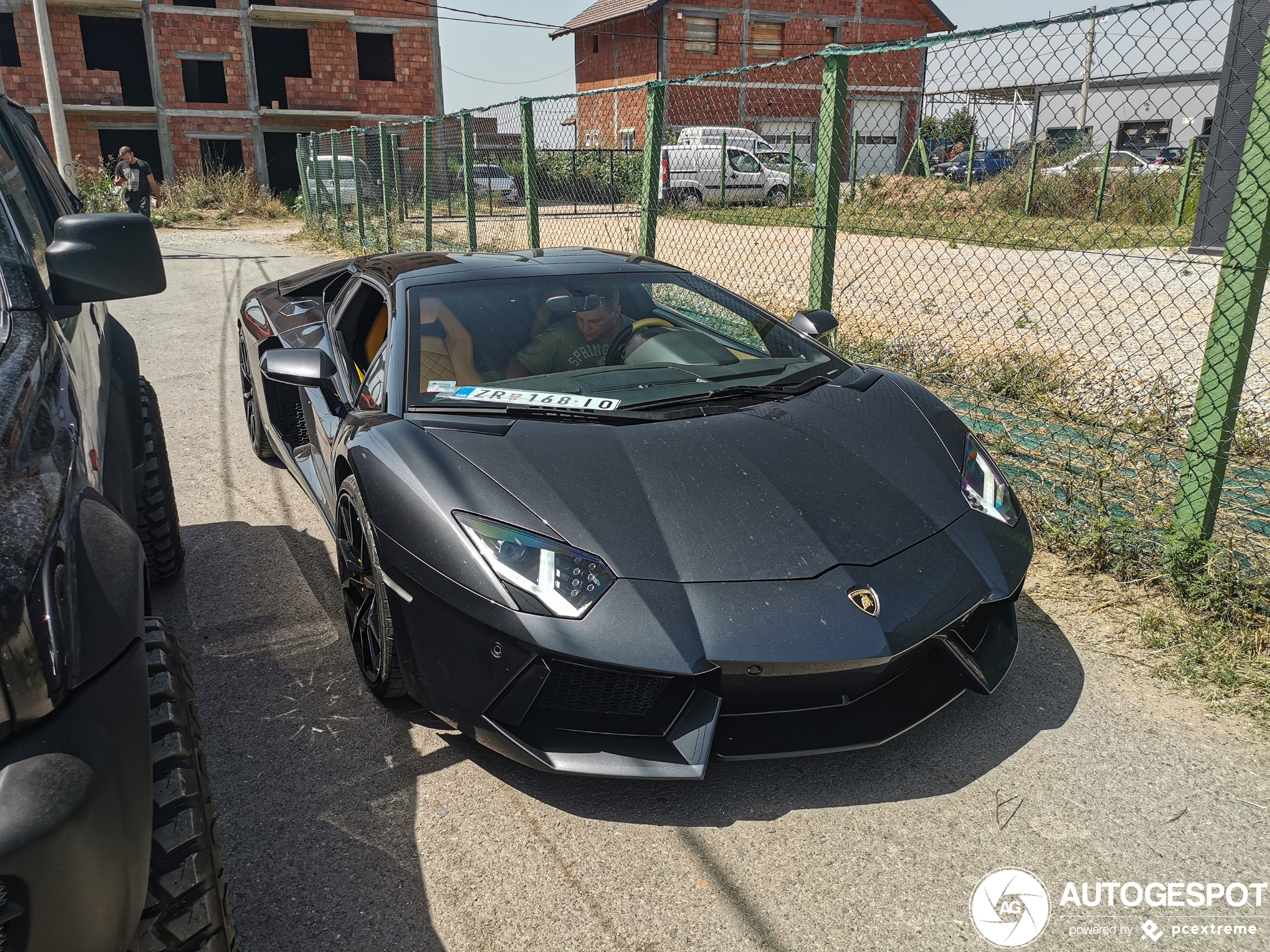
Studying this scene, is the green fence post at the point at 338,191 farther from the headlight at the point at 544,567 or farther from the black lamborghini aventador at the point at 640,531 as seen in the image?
the headlight at the point at 544,567

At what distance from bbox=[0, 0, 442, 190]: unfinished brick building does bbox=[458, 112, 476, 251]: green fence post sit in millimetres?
27628

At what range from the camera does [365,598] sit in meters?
2.94

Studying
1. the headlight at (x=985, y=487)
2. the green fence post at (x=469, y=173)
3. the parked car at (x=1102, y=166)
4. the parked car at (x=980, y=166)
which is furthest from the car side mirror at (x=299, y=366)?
the parked car at (x=1102, y=166)

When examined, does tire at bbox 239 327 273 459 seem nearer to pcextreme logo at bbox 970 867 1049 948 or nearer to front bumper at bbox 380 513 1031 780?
front bumper at bbox 380 513 1031 780

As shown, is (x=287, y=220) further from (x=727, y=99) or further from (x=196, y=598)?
(x=196, y=598)

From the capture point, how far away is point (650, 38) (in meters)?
34.9

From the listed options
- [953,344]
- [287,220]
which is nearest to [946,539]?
[953,344]

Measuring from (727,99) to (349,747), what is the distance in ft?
110

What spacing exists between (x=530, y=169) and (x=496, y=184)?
4929 millimetres

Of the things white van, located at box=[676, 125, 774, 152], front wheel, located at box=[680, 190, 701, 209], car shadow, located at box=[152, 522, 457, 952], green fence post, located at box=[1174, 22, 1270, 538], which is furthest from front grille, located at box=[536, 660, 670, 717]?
white van, located at box=[676, 125, 774, 152]

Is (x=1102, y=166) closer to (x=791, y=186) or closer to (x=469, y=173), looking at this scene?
(x=791, y=186)

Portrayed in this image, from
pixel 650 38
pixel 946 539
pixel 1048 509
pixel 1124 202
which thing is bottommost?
pixel 1048 509

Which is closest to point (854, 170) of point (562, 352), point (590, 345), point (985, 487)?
point (590, 345)

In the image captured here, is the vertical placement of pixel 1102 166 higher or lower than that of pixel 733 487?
higher
